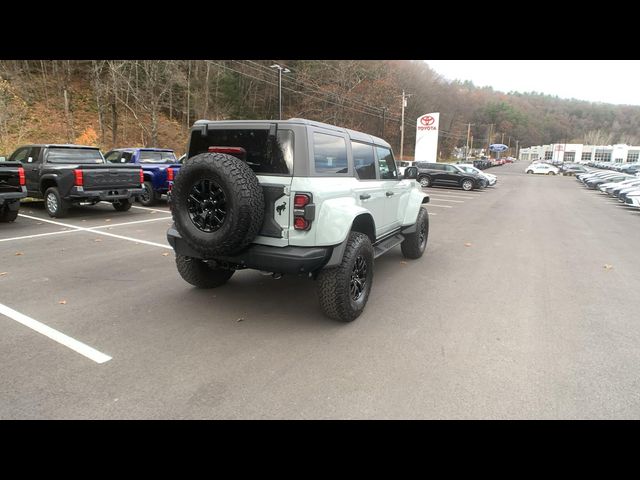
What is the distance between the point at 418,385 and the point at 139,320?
2.80m

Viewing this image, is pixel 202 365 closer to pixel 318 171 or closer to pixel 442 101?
pixel 318 171

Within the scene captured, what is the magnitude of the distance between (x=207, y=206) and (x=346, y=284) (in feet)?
5.07

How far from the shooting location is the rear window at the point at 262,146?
4035 mm

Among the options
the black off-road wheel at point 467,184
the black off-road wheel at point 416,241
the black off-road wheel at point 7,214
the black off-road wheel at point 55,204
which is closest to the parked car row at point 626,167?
the black off-road wheel at point 467,184

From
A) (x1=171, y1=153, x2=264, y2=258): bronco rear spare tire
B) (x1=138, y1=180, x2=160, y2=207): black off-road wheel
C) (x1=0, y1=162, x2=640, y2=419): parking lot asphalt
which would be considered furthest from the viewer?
(x1=138, y1=180, x2=160, y2=207): black off-road wheel

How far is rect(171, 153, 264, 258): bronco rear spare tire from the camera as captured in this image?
3.73m

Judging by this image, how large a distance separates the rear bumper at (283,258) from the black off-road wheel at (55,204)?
294 inches

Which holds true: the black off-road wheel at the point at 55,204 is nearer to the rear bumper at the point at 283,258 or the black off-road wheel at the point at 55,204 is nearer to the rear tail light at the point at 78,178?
the rear tail light at the point at 78,178

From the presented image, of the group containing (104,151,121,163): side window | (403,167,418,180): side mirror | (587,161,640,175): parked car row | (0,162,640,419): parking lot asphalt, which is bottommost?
(0,162,640,419): parking lot asphalt

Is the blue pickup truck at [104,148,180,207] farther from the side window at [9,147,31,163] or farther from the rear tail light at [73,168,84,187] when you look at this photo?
the side window at [9,147,31,163]

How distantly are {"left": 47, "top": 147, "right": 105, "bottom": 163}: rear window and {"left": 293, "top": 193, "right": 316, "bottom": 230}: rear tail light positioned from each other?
901 centimetres

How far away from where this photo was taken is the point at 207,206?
13.1ft

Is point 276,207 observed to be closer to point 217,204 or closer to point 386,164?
point 217,204

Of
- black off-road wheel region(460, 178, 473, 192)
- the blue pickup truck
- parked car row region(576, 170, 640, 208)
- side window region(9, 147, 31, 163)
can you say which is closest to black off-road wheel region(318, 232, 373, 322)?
the blue pickup truck
